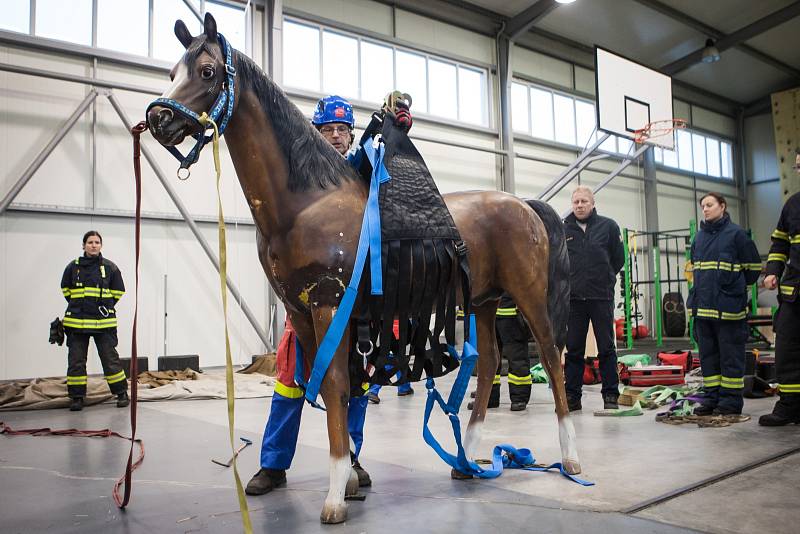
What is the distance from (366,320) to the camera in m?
2.36

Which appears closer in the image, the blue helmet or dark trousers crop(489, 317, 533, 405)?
the blue helmet

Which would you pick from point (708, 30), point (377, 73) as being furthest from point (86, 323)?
point (708, 30)

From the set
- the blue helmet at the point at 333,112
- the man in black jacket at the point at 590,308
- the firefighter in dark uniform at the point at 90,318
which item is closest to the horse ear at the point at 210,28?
the blue helmet at the point at 333,112

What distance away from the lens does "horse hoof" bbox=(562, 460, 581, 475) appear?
285 cm

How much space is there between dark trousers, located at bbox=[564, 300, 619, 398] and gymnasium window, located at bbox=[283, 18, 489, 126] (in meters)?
7.27

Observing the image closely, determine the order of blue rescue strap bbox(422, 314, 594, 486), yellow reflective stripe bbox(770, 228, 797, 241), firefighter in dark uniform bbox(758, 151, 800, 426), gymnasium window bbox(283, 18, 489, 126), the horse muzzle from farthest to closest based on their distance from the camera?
gymnasium window bbox(283, 18, 489, 126) → yellow reflective stripe bbox(770, 228, 797, 241) → firefighter in dark uniform bbox(758, 151, 800, 426) → blue rescue strap bbox(422, 314, 594, 486) → the horse muzzle

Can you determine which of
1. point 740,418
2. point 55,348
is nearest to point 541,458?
point 740,418

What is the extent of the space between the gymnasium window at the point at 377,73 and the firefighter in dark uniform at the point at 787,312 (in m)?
8.25

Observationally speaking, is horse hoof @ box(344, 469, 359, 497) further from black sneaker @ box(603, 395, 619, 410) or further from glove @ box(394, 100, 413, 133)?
black sneaker @ box(603, 395, 619, 410)

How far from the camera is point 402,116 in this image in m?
2.69

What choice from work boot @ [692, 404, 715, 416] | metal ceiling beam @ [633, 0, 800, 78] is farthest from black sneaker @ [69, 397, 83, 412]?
metal ceiling beam @ [633, 0, 800, 78]

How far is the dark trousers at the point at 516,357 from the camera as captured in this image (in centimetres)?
525

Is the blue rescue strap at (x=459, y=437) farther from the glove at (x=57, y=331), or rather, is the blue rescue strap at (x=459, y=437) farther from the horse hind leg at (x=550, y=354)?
the glove at (x=57, y=331)

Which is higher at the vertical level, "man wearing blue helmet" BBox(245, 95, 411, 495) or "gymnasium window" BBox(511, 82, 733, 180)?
"gymnasium window" BBox(511, 82, 733, 180)
